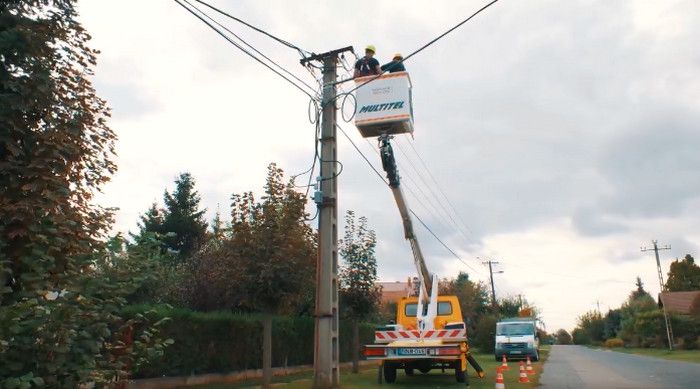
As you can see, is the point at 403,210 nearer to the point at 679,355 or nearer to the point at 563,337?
the point at 679,355

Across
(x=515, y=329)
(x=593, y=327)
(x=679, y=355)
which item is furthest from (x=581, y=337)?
(x=515, y=329)

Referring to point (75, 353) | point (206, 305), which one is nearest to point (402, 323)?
point (206, 305)

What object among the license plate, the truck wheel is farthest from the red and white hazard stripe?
the truck wheel

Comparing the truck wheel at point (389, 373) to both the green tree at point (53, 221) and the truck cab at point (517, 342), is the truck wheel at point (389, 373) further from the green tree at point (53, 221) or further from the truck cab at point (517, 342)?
the truck cab at point (517, 342)

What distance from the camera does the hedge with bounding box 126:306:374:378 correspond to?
49.8ft

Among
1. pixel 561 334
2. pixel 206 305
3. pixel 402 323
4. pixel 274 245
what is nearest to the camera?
pixel 274 245

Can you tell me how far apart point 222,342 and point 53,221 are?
1311 centimetres

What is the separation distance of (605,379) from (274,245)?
1141 centimetres

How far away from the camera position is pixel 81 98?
6.88m

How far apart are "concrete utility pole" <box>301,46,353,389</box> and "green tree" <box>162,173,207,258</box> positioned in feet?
88.5

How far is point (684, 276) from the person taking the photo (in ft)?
296

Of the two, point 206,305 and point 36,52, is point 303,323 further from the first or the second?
point 36,52

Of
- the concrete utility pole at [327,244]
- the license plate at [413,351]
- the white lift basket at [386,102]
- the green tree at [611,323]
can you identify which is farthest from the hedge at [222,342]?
the green tree at [611,323]

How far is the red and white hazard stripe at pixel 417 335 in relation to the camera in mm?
14867
